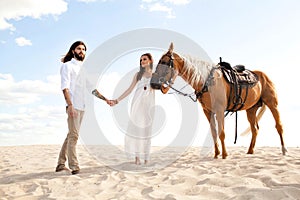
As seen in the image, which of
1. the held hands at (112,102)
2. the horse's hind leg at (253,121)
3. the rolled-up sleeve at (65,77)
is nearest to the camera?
the rolled-up sleeve at (65,77)

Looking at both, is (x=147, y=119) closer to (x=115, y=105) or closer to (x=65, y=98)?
(x=115, y=105)

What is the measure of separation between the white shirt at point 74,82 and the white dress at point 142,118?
1.13 m

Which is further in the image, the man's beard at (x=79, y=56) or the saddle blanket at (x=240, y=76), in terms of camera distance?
the saddle blanket at (x=240, y=76)

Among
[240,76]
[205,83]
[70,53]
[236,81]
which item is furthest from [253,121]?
[70,53]

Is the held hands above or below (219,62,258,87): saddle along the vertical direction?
below

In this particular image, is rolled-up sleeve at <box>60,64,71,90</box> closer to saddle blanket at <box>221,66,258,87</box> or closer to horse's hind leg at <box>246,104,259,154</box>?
saddle blanket at <box>221,66,258,87</box>

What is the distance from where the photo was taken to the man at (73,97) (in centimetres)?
455

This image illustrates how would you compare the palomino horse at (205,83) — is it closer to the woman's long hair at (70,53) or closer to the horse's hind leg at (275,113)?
the horse's hind leg at (275,113)

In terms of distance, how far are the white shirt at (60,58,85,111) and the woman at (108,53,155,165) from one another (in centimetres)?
114

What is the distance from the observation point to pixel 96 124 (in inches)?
219

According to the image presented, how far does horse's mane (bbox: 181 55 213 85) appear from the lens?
5.48 metres

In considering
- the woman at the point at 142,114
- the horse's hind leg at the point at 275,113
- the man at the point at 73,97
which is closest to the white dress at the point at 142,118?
the woman at the point at 142,114

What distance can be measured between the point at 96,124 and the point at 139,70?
138cm

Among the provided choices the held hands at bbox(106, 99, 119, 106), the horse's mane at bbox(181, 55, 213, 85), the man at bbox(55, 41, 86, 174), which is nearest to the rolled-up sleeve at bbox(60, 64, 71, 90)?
the man at bbox(55, 41, 86, 174)
